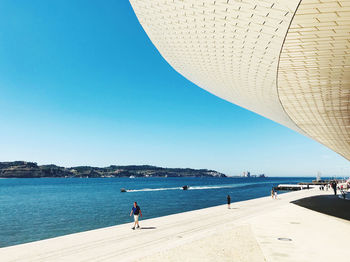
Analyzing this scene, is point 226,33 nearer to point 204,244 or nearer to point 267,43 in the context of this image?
point 267,43

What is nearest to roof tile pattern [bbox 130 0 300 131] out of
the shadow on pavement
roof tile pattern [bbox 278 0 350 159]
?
roof tile pattern [bbox 278 0 350 159]

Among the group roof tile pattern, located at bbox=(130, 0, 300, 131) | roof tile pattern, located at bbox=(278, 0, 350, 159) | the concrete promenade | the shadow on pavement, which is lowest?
the concrete promenade

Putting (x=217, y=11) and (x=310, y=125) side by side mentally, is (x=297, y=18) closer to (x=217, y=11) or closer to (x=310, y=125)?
(x=217, y=11)

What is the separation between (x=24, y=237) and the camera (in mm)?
20953

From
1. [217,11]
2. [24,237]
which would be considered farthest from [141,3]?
[24,237]

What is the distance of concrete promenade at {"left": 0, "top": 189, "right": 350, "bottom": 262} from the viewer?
7.85 m

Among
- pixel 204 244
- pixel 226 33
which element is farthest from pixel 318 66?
pixel 204 244

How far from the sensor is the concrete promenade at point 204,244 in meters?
7.85

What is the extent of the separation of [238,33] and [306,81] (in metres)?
5.47

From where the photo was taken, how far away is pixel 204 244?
9102 mm

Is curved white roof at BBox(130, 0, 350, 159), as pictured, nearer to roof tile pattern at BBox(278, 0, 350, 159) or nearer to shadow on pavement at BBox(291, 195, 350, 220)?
roof tile pattern at BBox(278, 0, 350, 159)

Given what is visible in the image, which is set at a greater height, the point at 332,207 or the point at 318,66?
the point at 318,66

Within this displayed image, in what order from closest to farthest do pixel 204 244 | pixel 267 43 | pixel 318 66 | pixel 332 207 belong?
pixel 267 43
pixel 204 244
pixel 318 66
pixel 332 207

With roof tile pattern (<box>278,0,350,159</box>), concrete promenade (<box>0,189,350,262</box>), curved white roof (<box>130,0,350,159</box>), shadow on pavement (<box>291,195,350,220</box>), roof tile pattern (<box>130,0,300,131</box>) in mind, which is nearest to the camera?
roof tile pattern (<box>278,0,350,159</box>)
